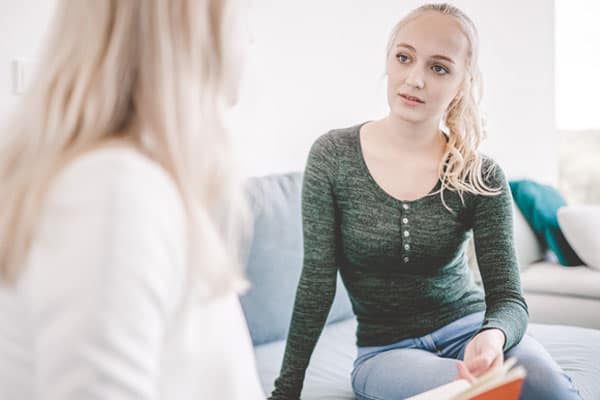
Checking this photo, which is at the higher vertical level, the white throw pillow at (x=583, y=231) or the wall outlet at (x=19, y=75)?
the wall outlet at (x=19, y=75)

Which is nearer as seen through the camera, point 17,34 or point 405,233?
point 405,233

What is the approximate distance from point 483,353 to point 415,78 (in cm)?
56

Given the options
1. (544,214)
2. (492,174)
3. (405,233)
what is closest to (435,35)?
(492,174)

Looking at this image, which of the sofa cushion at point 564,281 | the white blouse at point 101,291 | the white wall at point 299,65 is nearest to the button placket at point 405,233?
the white wall at point 299,65

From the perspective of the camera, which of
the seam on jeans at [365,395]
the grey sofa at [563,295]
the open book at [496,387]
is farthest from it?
the grey sofa at [563,295]

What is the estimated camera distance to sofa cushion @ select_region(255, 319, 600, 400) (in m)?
1.64

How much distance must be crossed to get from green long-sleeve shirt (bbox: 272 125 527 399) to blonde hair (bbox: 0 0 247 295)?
0.77 meters

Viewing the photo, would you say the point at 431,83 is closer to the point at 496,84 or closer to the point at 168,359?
the point at 168,359

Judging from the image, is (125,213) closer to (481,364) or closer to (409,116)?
(481,364)

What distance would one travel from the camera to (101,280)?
23.4 inches

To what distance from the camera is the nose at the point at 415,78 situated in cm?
152

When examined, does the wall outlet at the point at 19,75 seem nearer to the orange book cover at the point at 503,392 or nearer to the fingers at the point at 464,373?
the fingers at the point at 464,373

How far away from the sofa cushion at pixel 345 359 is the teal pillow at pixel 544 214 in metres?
0.94

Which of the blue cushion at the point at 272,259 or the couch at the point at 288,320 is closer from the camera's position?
the couch at the point at 288,320
